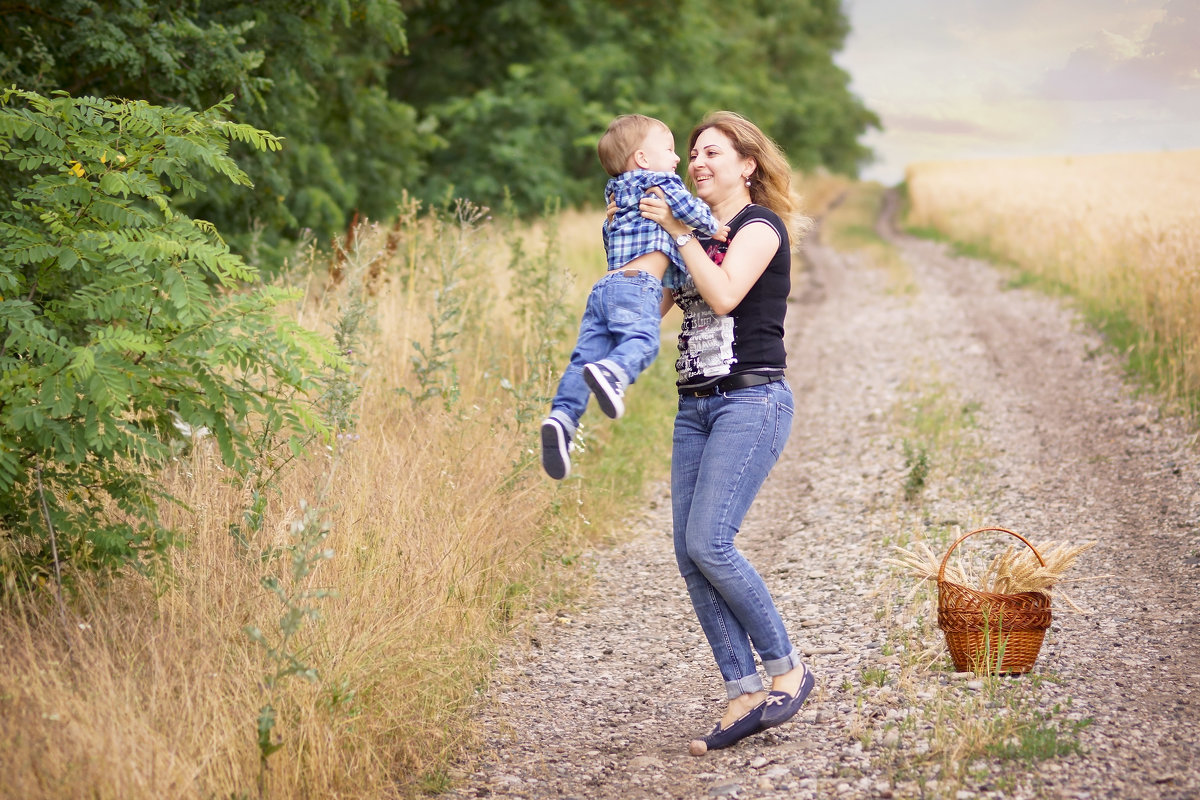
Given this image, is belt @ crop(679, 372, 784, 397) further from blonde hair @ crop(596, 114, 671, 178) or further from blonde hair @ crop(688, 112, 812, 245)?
blonde hair @ crop(596, 114, 671, 178)

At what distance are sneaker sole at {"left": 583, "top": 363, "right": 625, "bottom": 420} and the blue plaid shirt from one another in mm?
517

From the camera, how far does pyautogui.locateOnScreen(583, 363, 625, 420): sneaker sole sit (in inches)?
135

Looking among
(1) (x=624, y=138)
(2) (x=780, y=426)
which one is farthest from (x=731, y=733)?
(1) (x=624, y=138)

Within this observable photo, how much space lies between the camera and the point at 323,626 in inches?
147

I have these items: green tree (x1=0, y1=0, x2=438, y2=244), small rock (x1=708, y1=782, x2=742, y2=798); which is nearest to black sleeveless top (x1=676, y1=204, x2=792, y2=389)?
small rock (x1=708, y1=782, x2=742, y2=798)

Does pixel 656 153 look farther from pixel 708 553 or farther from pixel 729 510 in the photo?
pixel 708 553

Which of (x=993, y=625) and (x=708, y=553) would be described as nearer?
(x=708, y=553)

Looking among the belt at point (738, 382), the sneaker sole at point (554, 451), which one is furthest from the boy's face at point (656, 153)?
the sneaker sole at point (554, 451)

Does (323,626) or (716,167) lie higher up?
(716,167)

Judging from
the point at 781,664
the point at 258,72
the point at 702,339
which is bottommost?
the point at 781,664

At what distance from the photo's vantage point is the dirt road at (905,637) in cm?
346

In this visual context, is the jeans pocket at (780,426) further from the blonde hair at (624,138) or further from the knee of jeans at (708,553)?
the blonde hair at (624,138)

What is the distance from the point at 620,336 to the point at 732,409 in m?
0.51

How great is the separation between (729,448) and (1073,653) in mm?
2182
